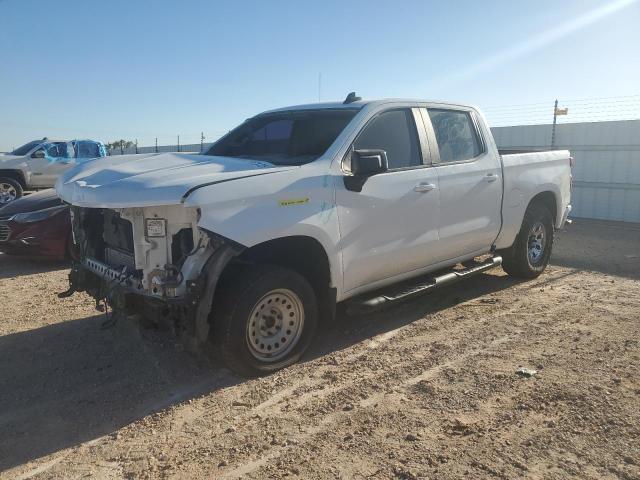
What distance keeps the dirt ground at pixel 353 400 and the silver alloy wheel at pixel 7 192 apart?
35.8 feet

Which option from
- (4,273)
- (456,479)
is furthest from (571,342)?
(4,273)

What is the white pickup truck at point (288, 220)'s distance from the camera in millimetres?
3490

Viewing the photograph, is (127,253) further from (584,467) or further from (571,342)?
(571,342)

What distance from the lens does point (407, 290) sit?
4809mm

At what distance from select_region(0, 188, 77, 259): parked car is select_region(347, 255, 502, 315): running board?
175 inches

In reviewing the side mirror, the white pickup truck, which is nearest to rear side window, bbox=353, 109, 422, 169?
the white pickup truck

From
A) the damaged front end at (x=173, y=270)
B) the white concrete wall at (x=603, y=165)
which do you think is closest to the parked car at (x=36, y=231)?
the damaged front end at (x=173, y=270)

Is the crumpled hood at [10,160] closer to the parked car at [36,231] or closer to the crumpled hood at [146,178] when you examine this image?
the parked car at [36,231]

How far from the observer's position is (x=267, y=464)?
288 cm

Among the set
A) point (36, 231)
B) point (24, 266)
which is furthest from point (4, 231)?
point (24, 266)

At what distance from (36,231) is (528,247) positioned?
6375mm

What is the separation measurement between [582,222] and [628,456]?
10571mm

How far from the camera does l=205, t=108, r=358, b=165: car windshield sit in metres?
4.38

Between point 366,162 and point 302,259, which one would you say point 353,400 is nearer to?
point 302,259
